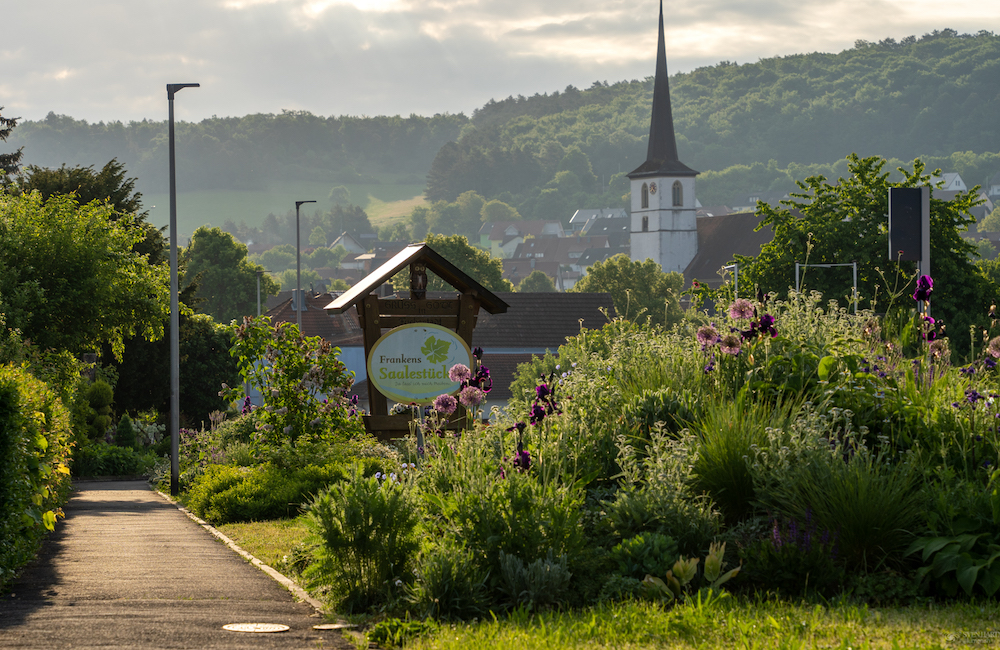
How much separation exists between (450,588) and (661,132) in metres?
109

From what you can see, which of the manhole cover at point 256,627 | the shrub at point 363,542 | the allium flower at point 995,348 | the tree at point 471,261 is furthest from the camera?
the tree at point 471,261

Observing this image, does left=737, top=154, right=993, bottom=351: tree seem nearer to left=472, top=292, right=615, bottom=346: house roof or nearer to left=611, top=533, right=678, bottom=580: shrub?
left=472, top=292, right=615, bottom=346: house roof

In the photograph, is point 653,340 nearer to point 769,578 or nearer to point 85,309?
point 769,578

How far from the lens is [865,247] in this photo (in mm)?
35438

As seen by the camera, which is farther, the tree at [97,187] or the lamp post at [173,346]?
the tree at [97,187]

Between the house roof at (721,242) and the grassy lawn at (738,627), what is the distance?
10837 centimetres

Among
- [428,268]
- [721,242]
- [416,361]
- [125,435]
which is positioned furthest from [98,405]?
[721,242]

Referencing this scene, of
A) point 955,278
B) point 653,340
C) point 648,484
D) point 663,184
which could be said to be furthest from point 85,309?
point 663,184

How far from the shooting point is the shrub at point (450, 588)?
680 cm

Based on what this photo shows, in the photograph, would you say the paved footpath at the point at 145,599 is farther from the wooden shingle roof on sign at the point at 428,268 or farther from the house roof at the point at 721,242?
the house roof at the point at 721,242

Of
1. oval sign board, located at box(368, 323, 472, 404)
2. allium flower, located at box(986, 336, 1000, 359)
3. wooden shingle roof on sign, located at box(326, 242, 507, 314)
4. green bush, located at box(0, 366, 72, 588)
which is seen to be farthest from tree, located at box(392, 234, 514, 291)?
green bush, located at box(0, 366, 72, 588)

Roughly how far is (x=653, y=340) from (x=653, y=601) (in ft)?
11.6

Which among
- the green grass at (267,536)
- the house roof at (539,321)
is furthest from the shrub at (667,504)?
the house roof at (539,321)

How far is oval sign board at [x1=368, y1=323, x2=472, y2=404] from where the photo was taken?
1479cm
